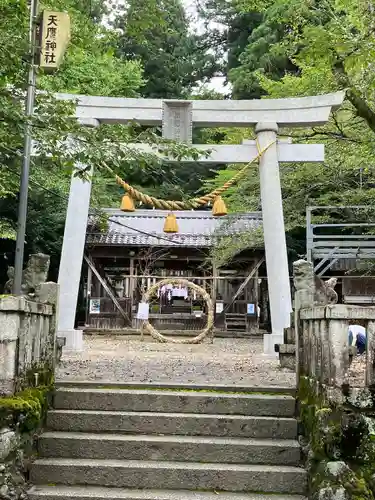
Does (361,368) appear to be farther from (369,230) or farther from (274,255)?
(369,230)

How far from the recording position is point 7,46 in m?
4.80

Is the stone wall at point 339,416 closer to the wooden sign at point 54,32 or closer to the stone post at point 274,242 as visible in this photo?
the wooden sign at point 54,32

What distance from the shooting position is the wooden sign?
693 cm

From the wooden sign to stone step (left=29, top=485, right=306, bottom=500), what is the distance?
210 inches

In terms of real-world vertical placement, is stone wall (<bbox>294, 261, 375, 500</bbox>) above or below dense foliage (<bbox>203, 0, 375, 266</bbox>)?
below

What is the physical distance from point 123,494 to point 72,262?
274 inches

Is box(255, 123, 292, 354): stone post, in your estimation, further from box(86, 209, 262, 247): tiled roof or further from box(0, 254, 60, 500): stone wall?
box(86, 209, 262, 247): tiled roof

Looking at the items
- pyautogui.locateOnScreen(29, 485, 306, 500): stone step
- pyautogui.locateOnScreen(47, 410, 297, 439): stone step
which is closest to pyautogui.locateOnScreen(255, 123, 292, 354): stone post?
pyautogui.locateOnScreen(47, 410, 297, 439): stone step

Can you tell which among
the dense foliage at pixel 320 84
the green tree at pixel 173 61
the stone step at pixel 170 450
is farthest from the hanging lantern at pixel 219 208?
the green tree at pixel 173 61

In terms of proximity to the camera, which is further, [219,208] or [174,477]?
[219,208]

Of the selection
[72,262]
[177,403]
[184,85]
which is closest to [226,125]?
[72,262]

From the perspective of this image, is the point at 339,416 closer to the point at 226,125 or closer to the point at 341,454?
the point at 341,454

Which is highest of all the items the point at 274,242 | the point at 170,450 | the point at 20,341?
the point at 274,242

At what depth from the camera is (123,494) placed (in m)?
3.90
